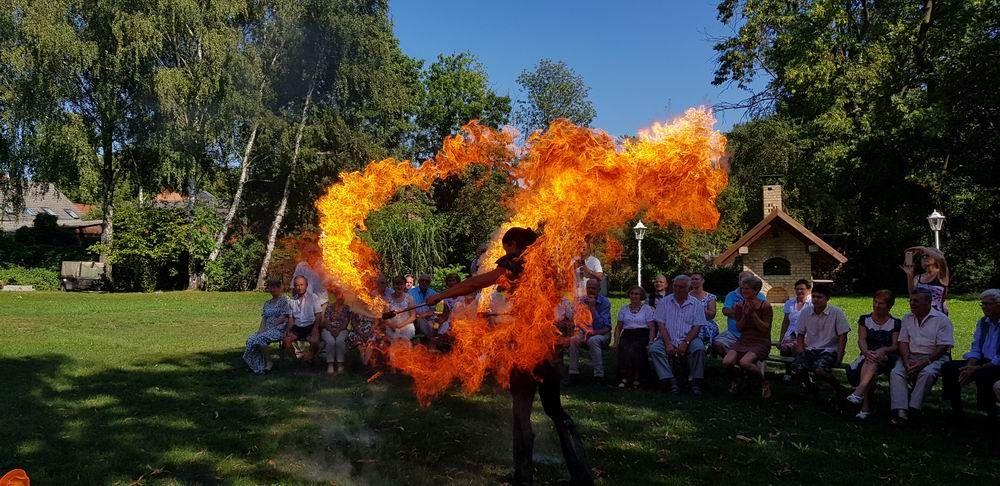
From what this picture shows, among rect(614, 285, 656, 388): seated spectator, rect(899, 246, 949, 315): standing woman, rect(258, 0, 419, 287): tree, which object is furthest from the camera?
rect(258, 0, 419, 287): tree

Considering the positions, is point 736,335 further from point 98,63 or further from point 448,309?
point 98,63

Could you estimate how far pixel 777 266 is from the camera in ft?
93.6

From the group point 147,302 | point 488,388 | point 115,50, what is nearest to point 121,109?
point 115,50

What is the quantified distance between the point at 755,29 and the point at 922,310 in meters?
29.3

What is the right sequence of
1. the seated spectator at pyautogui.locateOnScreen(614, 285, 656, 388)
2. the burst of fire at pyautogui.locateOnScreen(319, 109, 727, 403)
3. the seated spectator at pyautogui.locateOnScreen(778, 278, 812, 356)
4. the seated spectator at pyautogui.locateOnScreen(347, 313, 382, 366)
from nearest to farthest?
the burst of fire at pyautogui.locateOnScreen(319, 109, 727, 403) → the seated spectator at pyautogui.locateOnScreen(614, 285, 656, 388) → the seated spectator at pyautogui.locateOnScreen(778, 278, 812, 356) → the seated spectator at pyautogui.locateOnScreen(347, 313, 382, 366)

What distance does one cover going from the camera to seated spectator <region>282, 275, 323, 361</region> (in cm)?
1021

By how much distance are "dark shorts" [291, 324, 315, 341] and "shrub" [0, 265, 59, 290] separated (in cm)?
2877

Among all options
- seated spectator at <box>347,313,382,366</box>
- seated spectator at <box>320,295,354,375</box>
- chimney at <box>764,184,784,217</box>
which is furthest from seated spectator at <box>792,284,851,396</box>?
chimney at <box>764,184,784,217</box>

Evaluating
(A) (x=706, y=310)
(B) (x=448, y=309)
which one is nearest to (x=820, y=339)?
(A) (x=706, y=310)

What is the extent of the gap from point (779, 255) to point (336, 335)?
903 inches

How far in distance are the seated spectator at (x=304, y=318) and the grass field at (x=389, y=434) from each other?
475mm

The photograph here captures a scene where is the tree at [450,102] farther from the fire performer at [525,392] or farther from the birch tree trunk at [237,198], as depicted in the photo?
the fire performer at [525,392]

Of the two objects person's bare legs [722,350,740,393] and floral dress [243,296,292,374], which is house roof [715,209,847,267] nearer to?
person's bare legs [722,350,740,393]

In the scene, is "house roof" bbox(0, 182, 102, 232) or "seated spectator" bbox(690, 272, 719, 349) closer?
"seated spectator" bbox(690, 272, 719, 349)
